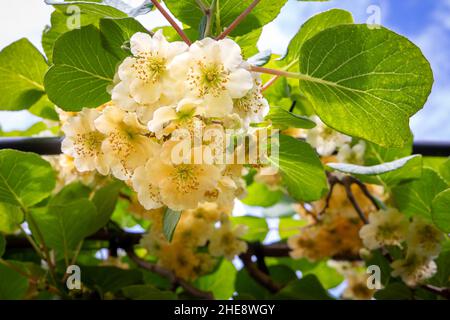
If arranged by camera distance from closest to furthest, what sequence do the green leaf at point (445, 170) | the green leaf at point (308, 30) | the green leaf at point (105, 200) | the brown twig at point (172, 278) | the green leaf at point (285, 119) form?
the green leaf at point (285, 119), the green leaf at point (308, 30), the green leaf at point (445, 170), the green leaf at point (105, 200), the brown twig at point (172, 278)

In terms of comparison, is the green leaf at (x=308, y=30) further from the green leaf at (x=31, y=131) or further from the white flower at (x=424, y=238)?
the green leaf at (x=31, y=131)

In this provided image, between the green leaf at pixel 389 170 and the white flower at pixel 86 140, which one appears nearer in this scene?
the white flower at pixel 86 140

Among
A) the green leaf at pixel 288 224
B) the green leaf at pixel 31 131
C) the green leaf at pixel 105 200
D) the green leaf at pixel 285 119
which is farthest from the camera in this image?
the green leaf at pixel 288 224

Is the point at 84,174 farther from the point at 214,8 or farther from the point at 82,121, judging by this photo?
the point at 214,8

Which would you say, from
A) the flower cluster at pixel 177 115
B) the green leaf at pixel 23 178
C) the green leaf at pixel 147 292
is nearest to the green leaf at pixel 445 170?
the flower cluster at pixel 177 115

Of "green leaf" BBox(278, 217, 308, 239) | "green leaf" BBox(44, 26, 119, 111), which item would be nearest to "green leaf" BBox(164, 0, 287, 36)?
"green leaf" BBox(44, 26, 119, 111)

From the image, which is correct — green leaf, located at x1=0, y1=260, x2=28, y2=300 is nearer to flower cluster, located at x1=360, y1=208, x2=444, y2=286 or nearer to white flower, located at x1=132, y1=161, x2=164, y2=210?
white flower, located at x1=132, y1=161, x2=164, y2=210
